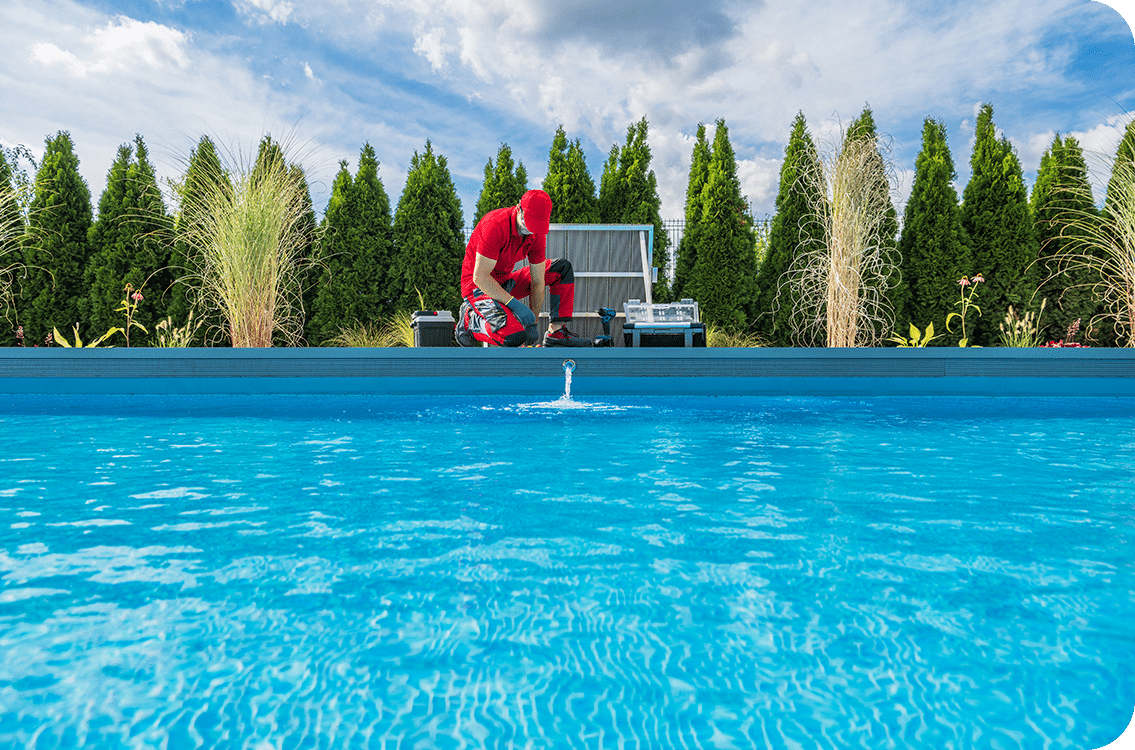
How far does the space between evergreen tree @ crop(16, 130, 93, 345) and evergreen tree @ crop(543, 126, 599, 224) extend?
18.5 feet

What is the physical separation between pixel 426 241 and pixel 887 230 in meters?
5.34

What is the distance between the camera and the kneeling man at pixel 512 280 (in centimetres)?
505

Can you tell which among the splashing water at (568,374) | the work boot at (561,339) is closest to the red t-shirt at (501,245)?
the work boot at (561,339)

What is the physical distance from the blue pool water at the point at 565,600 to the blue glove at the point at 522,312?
2.73 meters

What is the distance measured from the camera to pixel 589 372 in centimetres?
481

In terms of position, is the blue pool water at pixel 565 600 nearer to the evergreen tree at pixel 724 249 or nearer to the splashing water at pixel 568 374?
the splashing water at pixel 568 374

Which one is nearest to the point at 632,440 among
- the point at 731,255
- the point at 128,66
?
the point at 731,255

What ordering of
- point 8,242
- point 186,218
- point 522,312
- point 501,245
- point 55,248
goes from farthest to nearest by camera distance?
1. point 55,248
2. point 8,242
3. point 186,218
4. point 522,312
5. point 501,245

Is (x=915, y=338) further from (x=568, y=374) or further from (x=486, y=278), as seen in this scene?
(x=486, y=278)

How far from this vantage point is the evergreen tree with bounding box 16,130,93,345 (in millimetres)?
7742

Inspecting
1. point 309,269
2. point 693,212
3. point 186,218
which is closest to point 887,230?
point 693,212

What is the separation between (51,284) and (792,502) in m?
9.03

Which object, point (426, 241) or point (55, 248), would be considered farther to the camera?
point (426, 241)

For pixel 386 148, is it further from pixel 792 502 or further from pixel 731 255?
pixel 792 502
